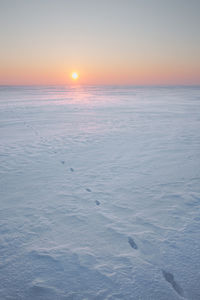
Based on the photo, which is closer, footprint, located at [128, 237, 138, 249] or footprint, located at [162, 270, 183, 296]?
footprint, located at [162, 270, 183, 296]

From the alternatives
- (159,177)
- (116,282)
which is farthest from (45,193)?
(159,177)

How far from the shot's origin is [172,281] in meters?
2.35

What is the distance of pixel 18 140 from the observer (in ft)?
26.7

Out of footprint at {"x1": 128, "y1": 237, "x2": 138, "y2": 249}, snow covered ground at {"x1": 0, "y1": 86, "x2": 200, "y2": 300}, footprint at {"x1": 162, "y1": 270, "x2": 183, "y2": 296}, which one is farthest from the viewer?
footprint at {"x1": 128, "y1": 237, "x2": 138, "y2": 249}

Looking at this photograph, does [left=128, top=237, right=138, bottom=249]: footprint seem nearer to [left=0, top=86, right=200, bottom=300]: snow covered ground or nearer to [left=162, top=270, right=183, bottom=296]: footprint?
[left=0, top=86, right=200, bottom=300]: snow covered ground

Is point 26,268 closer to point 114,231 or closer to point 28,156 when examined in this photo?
point 114,231

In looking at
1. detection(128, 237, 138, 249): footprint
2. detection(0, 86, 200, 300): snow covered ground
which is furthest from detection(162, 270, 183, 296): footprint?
detection(128, 237, 138, 249): footprint

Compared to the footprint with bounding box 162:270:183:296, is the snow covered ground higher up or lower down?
higher up

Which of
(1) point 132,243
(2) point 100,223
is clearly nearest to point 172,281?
(1) point 132,243

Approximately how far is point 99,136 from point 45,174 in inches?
160

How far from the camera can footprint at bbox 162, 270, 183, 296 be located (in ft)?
7.41

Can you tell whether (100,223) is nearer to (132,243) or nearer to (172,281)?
(132,243)

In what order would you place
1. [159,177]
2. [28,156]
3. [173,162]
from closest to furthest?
[159,177] → [173,162] → [28,156]

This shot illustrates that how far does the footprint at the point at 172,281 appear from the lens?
2.26m
